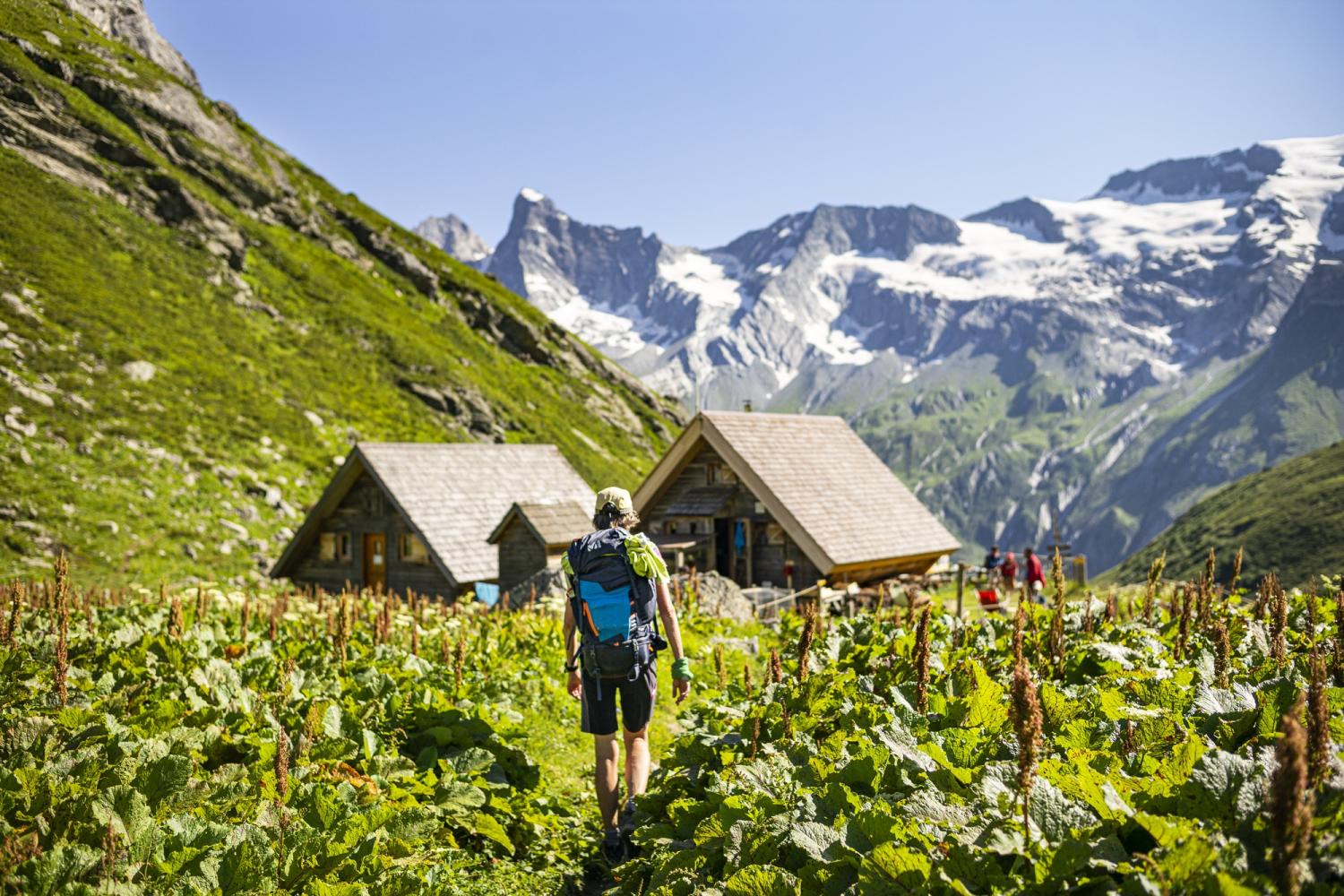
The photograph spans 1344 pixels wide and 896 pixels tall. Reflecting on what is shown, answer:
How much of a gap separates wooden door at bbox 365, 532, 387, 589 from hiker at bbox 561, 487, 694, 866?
73.8 ft

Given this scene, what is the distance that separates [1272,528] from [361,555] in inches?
4246

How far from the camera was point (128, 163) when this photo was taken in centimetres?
5775

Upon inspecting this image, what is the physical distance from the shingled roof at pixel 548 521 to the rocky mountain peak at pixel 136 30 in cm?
8035

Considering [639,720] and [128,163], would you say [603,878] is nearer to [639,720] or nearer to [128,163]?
[639,720]

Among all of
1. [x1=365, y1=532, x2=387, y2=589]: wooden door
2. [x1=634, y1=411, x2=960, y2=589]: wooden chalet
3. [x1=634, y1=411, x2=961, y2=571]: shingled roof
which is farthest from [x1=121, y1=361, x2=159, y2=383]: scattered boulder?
[x1=634, y1=411, x2=961, y2=571]: shingled roof

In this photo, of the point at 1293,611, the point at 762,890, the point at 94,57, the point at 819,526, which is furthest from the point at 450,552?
the point at 94,57

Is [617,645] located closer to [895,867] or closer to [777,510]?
[895,867]

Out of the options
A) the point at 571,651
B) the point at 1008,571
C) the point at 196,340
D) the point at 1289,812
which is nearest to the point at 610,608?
the point at 571,651

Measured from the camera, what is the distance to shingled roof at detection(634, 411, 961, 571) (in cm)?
2362

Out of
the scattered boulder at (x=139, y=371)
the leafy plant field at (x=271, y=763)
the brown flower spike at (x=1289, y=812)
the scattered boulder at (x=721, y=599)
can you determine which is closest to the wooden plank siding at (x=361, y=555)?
the scattered boulder at (x=721, y=599)

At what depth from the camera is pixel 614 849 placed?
712 cm

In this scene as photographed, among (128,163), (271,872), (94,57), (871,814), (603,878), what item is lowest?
(603,878)

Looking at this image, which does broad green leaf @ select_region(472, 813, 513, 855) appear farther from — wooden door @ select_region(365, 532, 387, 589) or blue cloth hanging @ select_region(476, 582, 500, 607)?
wooden door @ select_region(365, 532, 387, 589)

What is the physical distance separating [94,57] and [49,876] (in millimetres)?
77622
